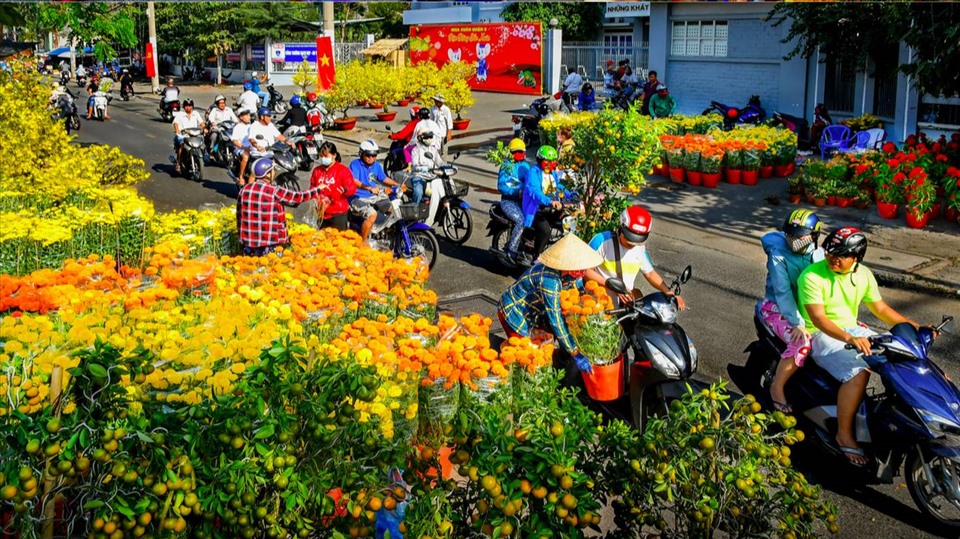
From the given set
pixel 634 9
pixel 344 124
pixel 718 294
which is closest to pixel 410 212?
pixel 718 294

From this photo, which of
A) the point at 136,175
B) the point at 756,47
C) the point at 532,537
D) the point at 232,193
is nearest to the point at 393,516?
the point at 532,537

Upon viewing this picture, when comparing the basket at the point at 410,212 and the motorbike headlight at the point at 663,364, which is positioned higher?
the basket at the point at 410,212

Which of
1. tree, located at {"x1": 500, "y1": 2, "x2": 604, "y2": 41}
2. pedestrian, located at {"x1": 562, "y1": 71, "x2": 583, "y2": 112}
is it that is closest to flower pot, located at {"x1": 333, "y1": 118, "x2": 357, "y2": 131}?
pedestrian, located at {"x1": 562, "y1": 71, "x2": 583, "y2": 112}

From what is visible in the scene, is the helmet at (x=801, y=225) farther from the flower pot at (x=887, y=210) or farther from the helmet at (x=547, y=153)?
the flower pot at (x=887, y=210)

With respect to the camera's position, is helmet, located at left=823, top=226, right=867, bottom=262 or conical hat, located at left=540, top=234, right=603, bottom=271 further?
conical hat, located at left=540, top=234, right=603, bottom=271

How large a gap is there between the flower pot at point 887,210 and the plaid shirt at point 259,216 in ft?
33.1

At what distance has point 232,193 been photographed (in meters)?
17.4

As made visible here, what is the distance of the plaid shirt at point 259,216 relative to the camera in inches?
342

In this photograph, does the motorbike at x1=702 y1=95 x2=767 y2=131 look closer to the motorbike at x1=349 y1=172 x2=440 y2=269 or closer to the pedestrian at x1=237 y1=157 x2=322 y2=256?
the motorbike at x1=349 y1=172 x2=440 y2=269

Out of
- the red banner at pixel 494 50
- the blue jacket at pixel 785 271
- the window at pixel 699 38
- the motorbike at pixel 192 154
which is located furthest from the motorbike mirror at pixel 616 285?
the red banner at pixel 494 50

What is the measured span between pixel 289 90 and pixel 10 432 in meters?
43.5

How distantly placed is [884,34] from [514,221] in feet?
41.5

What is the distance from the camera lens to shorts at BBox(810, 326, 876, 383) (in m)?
5.70

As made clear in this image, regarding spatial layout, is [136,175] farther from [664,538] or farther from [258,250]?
[664,538]
